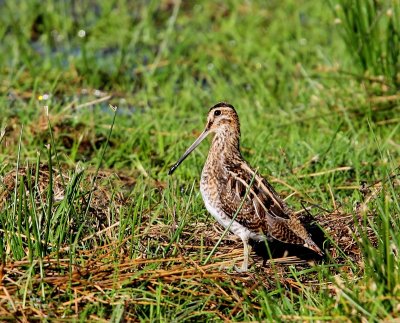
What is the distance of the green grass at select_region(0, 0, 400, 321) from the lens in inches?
178

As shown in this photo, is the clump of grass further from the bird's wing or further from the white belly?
the white belly

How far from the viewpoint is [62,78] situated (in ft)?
27.9

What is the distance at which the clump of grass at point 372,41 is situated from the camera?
766 centimetres

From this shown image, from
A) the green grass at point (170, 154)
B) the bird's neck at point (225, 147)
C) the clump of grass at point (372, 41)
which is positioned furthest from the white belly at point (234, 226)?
the clump of grass at point (372, 41)

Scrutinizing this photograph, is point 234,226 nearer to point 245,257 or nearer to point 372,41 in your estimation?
point 245,257

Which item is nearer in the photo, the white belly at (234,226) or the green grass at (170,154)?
the green grass at (170,154)

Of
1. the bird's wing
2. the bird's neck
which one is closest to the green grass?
the bird's wing

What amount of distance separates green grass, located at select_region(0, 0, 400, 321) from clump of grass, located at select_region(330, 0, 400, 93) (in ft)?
0.31

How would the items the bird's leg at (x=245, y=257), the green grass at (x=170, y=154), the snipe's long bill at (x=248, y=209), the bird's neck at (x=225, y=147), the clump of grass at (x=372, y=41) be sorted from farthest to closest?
the clump of grass at (x=372, y=41) < the bird's neck at (x=225, y=147) < the snipe's long bill at (x=248, y=209) < the bird's leg at (x=245, y=257) < the green grass at (x=170, y=154)

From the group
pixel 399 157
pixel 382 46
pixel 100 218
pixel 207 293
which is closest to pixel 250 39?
pixel 382 46

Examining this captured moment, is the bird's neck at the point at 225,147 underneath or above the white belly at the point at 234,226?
above

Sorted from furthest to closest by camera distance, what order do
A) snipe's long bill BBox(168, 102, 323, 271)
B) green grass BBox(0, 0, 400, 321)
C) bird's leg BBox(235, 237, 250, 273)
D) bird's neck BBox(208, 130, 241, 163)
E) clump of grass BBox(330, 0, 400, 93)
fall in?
clump of grass BBox(330, 0, 400, 93) < bird's neck BBox(208, 130, 241, 163) < snipe's long bill BBox(168, 102, 323, 271) < bird's leg BBox(235, 237, 250, 273) < green grass BBox(0, 0, 400, 321)

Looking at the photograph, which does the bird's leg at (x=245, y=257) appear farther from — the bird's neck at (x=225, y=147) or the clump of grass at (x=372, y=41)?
the clump of grass at (x=372, y=41)

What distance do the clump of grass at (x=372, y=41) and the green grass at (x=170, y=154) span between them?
0.10 m
